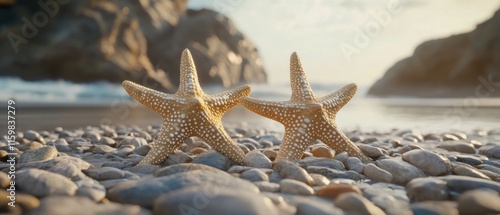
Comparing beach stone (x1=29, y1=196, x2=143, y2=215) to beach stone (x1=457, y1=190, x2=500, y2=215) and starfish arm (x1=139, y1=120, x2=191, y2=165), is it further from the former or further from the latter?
beach stone (x1=457, y1=190, x2=500, y2=215)

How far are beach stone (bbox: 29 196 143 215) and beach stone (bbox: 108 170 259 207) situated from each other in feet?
0.32

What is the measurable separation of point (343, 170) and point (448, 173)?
0.98 meters

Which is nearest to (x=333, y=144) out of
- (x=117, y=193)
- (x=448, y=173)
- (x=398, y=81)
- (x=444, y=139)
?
(x=448, y=173)

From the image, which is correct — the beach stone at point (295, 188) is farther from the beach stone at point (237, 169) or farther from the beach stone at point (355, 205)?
the beach stone at point (237, 169)

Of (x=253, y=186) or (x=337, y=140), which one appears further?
(x=337, y=140)

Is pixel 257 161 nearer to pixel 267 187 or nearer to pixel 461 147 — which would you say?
pixel 267 187

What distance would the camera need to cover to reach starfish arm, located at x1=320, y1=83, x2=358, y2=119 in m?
3.84

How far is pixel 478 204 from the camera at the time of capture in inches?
81.7

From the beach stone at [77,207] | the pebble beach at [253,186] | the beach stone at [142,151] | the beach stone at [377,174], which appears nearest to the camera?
the beach stone at [77,207]

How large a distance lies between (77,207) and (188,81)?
207 cm

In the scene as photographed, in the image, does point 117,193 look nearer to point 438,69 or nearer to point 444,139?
point 444,139

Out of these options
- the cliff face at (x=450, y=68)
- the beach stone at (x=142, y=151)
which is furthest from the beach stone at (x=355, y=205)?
the cliff face at (x=450, y=68)

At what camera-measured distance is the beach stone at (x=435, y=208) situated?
7.03ft

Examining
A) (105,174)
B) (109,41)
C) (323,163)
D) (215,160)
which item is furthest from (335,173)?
(109,41)
